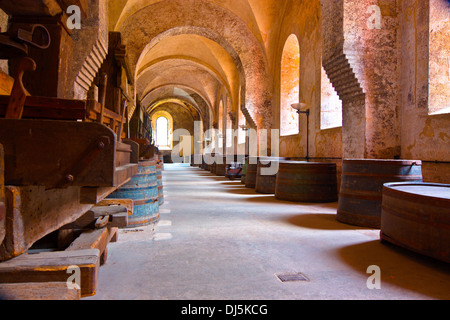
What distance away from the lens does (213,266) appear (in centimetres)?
258

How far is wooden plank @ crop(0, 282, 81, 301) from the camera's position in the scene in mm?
1256

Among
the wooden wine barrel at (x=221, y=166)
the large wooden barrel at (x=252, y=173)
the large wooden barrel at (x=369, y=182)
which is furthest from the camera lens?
the wooden wine barrel at (x=221, y=166)

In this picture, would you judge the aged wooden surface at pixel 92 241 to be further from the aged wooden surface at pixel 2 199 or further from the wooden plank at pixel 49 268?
the aged wooden surface at pixel 2 199

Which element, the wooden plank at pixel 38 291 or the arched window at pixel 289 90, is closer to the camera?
the wooden plank at pixel 38 291

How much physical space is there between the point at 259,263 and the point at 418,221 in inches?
53.8

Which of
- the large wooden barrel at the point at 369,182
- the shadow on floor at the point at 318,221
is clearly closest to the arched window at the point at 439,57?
the large wooden barrel at the point at 369,182

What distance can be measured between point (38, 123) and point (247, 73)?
37.7 ft

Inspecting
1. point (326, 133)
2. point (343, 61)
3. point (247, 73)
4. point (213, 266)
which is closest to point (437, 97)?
point (343, 61)

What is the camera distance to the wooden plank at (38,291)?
49.4 inches

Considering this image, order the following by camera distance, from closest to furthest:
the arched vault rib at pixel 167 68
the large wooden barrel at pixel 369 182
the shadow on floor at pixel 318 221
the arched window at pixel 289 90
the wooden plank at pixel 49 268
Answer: the wooden plank at pixel 49 268 < the large wooden barrel at pixel 369 182 < the shadow on floor at pixel 318 221 < the arched window at pixel 289 90 < the arched vault rib at pixel 167 68

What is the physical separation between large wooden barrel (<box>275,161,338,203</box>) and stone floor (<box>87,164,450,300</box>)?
1634mm

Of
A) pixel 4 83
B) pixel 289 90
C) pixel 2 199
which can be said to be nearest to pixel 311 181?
pixel 4 83

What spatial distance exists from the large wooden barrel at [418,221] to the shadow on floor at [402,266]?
118 millimetres

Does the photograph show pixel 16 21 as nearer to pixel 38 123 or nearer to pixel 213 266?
pixel 38 123
